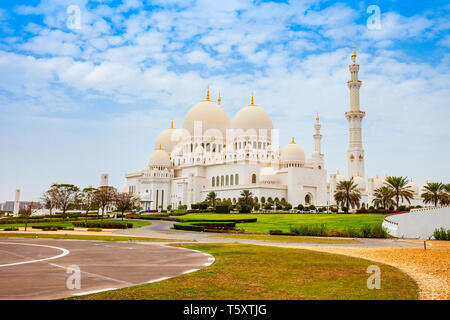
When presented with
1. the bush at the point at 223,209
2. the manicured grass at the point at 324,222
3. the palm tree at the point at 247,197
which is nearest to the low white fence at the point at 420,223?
the manicured grass at the point at 324,222

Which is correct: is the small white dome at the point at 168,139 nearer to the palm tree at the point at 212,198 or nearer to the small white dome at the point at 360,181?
the palm tree at the point at 212,198

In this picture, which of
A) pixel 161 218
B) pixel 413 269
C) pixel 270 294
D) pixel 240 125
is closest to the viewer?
pixel 270 294

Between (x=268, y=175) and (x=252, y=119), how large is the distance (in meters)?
14.9

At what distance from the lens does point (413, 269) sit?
11969 millimetres

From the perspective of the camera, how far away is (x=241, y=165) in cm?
7719

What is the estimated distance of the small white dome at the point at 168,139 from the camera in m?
101

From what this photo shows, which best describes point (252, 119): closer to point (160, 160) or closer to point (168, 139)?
point (160, 160)

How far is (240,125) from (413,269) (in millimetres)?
72769

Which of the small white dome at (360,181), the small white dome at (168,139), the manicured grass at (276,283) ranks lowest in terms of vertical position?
the manicured grass at (276,283)

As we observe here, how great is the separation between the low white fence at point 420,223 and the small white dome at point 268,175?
4205cm
